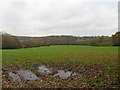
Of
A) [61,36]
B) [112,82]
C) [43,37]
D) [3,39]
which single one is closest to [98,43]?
[61,36]


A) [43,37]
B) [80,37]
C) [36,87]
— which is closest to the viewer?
[36,87]

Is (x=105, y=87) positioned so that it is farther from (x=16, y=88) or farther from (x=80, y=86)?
(x=16, y=88)

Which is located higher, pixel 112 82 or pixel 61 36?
pixel 61 36

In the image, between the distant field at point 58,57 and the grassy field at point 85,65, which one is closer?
the grassy field at point 85,65

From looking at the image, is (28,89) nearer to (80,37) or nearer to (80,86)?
(80,86)

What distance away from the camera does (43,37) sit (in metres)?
107

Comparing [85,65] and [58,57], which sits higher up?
[85,65]

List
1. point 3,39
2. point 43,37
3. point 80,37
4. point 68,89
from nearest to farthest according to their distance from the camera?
point 68,89, point 3,39, point 43,37, point 80,37

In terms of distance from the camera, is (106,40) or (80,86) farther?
(106,40)

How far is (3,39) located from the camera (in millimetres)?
57438

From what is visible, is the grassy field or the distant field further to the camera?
the distant field

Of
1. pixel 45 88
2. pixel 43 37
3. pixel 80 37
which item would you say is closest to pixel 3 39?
pixel 43 37

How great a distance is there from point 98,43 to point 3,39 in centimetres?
5915

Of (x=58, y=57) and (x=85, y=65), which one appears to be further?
(x=58, y=57)
